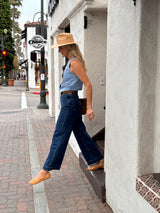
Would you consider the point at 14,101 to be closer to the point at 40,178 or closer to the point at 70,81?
the point at 40,178

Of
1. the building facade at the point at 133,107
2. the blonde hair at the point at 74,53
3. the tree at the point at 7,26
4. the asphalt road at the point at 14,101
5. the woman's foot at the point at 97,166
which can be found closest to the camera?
the building facade at the point at 133,107

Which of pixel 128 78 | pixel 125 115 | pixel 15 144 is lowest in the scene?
pixel 15 144

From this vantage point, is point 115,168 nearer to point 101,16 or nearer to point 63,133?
point 63,133

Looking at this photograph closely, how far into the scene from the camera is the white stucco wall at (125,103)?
243cm

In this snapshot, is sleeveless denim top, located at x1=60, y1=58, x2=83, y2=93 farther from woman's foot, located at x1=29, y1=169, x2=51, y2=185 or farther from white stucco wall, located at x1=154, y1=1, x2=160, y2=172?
white stucco wall, located at x1=154, y1=1, x2=160, y2=172

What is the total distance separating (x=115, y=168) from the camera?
314cm

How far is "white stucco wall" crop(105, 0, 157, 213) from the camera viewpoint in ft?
7.97

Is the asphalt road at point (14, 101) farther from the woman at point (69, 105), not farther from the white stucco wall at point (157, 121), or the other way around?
the white stucco wall at point (157, 121)

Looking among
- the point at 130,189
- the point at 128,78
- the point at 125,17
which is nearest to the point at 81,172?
the point at 130,189

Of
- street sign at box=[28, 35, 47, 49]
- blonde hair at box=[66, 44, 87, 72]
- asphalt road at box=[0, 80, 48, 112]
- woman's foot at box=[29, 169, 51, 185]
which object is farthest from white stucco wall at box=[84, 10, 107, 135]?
asphalt road at box=[0, 80, 48, 112]

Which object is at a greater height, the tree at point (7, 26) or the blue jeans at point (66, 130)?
the tree at point (7, 26)

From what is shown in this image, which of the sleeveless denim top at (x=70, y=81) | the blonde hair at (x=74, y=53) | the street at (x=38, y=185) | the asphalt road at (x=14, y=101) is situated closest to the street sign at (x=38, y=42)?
the asphalt road at (x=14, y=101)

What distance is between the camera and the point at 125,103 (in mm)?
2760

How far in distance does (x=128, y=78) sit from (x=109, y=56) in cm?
64
